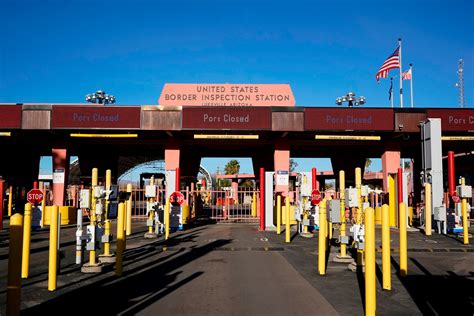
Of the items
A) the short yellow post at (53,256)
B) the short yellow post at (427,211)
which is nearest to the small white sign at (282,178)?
the short yellow post at (427,211)

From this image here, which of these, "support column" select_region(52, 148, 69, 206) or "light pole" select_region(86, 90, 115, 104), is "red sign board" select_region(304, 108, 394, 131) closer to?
"support column" select_region(52, 148, 69, 206)

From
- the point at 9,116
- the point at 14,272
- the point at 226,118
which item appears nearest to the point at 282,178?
the point at 226,118

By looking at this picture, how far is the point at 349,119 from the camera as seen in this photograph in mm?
22281

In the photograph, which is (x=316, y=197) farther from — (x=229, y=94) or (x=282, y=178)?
(x=229, y=94)

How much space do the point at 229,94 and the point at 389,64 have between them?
11.0 meters

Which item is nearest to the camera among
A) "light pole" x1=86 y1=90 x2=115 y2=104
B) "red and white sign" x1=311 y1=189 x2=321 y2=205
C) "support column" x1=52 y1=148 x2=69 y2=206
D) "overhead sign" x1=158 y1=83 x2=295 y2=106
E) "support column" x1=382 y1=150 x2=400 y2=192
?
"red and white sign" x1=311 y1=189 x2=321 y2=205

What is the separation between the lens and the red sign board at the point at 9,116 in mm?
21750

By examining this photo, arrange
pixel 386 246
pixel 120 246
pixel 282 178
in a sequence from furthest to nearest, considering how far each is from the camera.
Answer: pixel 282 178 → pixel 120 246 → pixel 386 246

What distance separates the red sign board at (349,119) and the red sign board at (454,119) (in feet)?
8.00

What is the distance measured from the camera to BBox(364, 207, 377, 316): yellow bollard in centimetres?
580

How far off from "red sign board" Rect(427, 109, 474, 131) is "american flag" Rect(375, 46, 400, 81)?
6095 millimetres

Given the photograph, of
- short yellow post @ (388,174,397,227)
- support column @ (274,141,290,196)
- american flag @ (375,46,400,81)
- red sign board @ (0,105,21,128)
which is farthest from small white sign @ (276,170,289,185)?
red sign board @ (0,105,21,128)

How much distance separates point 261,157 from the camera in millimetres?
32031

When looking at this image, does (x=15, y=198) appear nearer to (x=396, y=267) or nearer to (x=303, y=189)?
(x=303, y=189)
